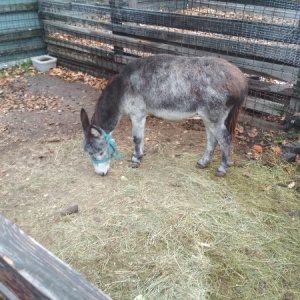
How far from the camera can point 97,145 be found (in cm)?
399

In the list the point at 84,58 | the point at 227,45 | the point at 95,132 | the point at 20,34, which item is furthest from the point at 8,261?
the point at 20,34

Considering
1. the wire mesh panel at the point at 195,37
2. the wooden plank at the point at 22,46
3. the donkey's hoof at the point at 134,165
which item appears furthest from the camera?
the wooden plank at the point at 22,46

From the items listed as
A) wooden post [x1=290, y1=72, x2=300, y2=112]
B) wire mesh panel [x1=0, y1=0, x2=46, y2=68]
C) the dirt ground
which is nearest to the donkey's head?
the dirt ground

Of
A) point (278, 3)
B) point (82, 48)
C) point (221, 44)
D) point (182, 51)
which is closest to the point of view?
point (278, 3)

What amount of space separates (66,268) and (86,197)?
2510 millimetres

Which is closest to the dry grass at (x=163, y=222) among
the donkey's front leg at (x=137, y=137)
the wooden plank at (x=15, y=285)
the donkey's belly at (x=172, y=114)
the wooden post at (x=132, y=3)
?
the donkey's front leg at (x=137, y=137)

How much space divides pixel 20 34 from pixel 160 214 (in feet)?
21.2

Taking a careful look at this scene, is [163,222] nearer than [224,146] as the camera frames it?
Yes

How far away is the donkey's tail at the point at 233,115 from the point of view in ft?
12.3

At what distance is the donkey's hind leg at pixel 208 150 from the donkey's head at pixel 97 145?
1162 mm

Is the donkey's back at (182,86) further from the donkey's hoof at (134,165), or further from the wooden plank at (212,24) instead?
the wooden plank at (212,24)

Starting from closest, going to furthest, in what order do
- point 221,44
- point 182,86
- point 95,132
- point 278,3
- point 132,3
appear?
1. point 182,86
2. point 95,132
3. point 278,3
4. point 221,44
5. point 132,3

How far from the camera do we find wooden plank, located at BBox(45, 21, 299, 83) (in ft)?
15.9

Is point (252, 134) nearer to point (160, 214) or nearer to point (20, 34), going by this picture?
point (160, 214)
